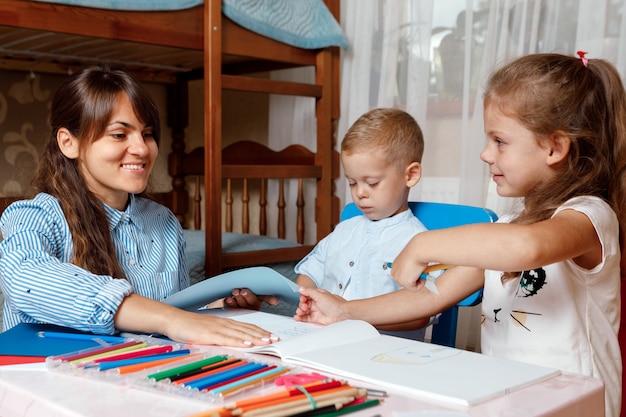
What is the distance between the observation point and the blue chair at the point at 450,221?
3.66 ft

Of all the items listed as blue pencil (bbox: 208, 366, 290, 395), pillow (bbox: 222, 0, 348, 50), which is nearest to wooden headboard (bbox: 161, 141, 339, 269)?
pillow (bbox: 222, 0, 348, 50)

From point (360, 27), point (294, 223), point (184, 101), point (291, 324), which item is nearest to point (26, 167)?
point (184, 101)

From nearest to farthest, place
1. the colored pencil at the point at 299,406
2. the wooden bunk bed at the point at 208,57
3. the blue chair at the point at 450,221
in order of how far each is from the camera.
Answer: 1. the colored pencil at the point at 299,406
2. the blue chair at the point at 450,221
3. the wooden bunk bed at the point at 208,57

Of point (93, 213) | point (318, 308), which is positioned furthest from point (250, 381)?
point (93, 213)

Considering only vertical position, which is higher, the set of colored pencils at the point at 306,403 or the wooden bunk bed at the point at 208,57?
the wooden bunk bed at the point at 208,57

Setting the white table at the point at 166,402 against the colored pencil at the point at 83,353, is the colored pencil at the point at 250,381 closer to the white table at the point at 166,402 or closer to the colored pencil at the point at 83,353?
the white table at the point at 166,402

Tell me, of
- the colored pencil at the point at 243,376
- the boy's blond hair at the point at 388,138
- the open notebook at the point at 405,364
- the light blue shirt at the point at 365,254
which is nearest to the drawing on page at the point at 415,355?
the open notebook at the point at 405,364

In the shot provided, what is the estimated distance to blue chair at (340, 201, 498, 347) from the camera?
1.12 meters

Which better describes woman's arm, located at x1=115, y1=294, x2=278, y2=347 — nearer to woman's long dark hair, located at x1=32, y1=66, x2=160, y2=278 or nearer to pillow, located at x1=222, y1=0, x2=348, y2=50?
woman's long dark hair, located at x1=32, y1=66, x2=160, y2=278

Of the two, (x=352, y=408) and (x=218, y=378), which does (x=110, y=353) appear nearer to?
(x=218, y=378)

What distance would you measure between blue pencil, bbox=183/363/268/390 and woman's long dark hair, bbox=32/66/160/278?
509mm

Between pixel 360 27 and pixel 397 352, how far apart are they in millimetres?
1557

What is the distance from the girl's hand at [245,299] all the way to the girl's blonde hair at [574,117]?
1.22ft

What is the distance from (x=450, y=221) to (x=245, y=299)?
0.40m
